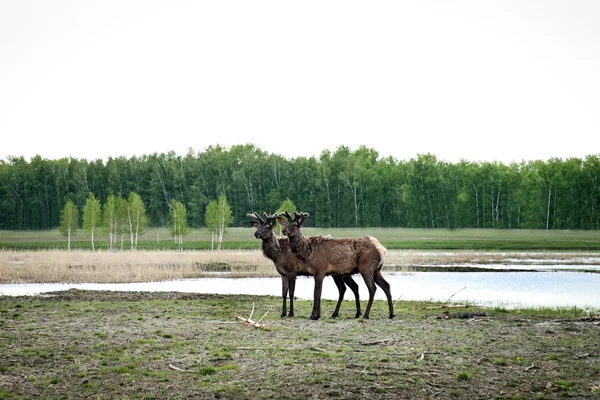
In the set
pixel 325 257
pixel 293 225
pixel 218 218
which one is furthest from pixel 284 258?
pixel 218 218

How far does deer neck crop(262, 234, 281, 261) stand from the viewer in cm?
1823

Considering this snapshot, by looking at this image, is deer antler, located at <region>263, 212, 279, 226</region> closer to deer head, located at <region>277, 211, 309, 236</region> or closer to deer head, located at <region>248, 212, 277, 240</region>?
deer head, located at <region>248, 212, 277, 240</region>

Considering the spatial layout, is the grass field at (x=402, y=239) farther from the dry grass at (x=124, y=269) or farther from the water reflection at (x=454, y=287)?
the water reflection at (x=454, y=287)

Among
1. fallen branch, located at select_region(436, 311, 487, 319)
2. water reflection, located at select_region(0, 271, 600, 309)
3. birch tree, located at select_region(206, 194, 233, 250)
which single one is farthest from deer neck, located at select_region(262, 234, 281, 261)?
birch tree, located at select_region(206, 194, 233, 250)

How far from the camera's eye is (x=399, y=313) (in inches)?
749

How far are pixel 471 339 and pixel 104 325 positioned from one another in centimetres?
832

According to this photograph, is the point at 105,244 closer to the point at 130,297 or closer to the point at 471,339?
the point at 130,297

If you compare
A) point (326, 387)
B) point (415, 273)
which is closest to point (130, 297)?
point (326, 387)

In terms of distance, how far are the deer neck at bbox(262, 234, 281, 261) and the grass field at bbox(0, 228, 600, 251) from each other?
194 ft

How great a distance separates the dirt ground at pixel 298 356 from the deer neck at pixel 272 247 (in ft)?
5.36

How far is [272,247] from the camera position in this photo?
1823cm

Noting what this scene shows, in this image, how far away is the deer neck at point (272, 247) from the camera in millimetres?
18234

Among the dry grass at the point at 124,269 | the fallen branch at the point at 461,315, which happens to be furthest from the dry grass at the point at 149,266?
the fallen branch at the point at 461,315

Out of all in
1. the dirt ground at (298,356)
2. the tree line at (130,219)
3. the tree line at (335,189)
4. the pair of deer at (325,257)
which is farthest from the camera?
the tree line at (335,189)
